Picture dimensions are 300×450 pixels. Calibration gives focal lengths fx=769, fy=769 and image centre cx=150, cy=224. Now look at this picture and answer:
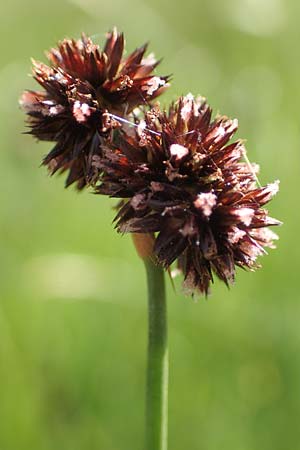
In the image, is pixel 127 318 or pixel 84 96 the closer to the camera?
pixel 84 96

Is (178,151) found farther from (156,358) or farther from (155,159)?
(156,358)

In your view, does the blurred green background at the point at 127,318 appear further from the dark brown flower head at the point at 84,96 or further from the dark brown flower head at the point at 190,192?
the dark brown flower head at the point at 190,192

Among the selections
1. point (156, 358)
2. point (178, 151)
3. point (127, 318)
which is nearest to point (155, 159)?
point (178, 151)

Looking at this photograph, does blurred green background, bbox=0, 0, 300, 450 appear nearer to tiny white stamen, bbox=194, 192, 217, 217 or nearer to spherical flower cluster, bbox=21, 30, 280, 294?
spherical flower cluster, bbox=21, 30, 280, 294

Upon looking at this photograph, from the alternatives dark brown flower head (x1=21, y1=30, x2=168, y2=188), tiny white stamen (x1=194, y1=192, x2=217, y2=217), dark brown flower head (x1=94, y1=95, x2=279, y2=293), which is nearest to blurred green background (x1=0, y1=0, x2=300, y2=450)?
dark brown flower head (x1=21, y1=30, x2=168, y2=188)

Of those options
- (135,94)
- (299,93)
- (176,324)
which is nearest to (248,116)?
(299,93)

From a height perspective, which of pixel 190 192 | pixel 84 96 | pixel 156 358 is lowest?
pixel 156 358
